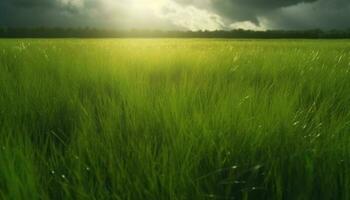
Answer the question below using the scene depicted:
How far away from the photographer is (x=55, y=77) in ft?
8.15

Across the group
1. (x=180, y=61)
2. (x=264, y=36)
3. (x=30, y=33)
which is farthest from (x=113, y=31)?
(x=180, y=61)

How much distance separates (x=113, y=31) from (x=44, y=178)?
198 ft

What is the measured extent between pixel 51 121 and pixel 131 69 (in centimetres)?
139

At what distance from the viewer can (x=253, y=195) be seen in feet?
3.06

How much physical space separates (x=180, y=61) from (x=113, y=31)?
2276 inches

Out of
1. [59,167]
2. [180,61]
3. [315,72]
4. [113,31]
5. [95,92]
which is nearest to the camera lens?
[59,167]

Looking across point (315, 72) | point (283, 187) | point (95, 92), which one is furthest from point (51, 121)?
point (315, 72)

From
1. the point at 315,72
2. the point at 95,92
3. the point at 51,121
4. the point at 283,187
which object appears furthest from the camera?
the point at 315,72

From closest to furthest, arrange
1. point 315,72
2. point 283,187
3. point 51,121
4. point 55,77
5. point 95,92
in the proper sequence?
point 283,187 → point 51,121 → point 95,92 → point 55,77 → point 315,72

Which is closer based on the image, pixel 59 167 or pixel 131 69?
pixel 59 167

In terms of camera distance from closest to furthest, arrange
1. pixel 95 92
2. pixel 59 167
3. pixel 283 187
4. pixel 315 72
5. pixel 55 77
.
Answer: pixel 283 187
pixel 59 167
pixel 95 92
pixel 55 77
pixel 315 72

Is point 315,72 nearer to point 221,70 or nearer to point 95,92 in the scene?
point 221,70

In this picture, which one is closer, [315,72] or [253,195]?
[253,195]

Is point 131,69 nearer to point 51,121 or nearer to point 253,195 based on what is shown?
point 51,121
